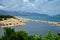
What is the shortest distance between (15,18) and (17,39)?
16.3m

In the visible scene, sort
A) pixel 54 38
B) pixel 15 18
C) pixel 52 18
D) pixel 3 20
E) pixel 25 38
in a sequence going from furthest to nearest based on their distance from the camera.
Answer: pixel 52 18, pixel 15 18, pixel 3 20, pixel 25 38, pixel 54 38

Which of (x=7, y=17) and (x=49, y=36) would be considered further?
(x=7, y=17)

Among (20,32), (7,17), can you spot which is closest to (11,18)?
(7,17)

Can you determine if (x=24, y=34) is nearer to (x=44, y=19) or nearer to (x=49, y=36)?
(x=49, y=36)

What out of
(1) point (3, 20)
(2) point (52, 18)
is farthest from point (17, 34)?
(2) point (52, 18)

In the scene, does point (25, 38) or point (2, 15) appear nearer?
point (25, 38)

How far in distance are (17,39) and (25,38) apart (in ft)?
0.46

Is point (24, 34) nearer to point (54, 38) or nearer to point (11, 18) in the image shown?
point (54, 38)

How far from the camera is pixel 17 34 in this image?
3695 mm

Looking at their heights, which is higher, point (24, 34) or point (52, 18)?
point (24, 34)

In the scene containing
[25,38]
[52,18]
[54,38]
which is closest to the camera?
[54,38]

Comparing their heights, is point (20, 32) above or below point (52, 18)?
above

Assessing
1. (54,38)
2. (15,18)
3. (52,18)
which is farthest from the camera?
(52,18)

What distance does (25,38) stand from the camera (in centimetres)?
356
